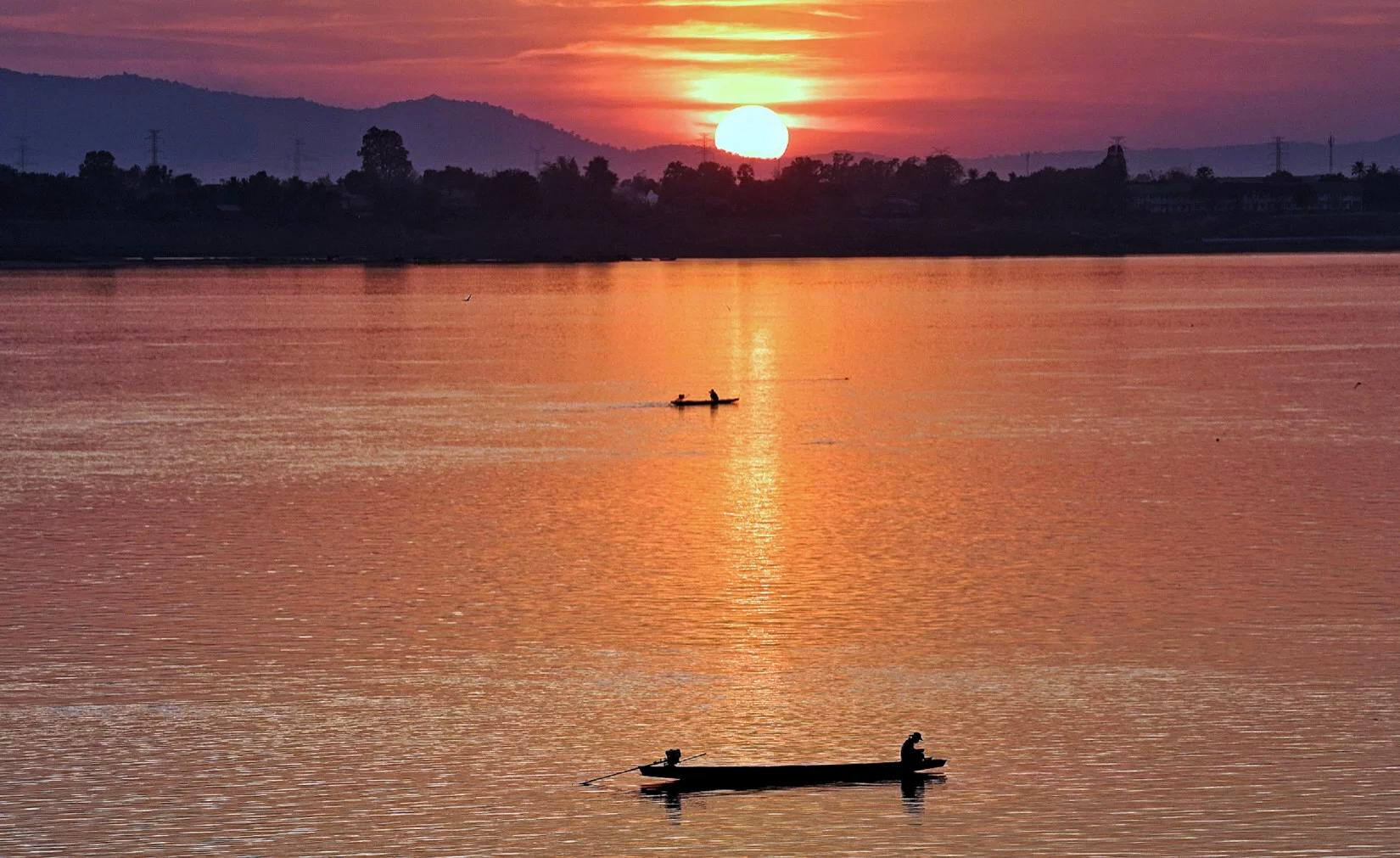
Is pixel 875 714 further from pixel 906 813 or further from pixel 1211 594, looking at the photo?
pixel 1211 594

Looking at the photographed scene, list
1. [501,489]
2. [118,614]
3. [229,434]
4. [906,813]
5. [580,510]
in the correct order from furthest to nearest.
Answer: [229,434]
[501,489]
[580,510]
[118,614]
[906,813]

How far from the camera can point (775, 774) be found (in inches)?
963

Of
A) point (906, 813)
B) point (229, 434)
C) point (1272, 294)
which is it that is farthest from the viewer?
point (1272, 294)

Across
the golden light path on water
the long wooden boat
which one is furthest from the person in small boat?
the golden light path on water

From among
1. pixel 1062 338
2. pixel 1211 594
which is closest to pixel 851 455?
pixel 1211 594

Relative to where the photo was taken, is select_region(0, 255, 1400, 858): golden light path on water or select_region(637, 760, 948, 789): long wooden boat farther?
select_region(637, 760, 948, 789): long wooden boat

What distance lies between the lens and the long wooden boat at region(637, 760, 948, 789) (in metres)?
24.4

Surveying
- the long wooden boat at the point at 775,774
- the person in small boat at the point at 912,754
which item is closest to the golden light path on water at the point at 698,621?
the long wooden boat at the point at 775,774

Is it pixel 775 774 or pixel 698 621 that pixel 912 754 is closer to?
pixel 775 774

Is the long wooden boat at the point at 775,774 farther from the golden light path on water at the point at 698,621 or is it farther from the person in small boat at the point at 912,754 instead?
the golden light path on water at the point at 698,621

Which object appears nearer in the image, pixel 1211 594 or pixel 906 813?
pixel 906 813

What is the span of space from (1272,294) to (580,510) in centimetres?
13670

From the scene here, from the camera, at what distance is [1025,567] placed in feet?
127

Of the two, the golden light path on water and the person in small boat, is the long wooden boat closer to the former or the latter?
the person in small boat
